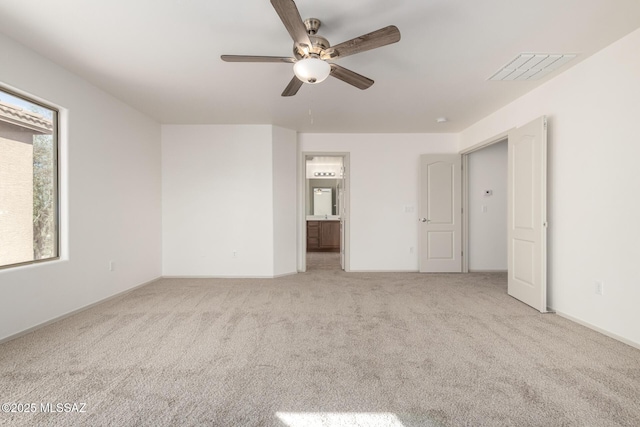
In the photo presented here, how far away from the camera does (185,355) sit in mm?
2133

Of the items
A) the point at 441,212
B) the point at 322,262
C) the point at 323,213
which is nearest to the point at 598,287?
the point at 441,212

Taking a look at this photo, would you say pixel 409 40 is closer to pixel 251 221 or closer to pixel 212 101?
pixel 212 101

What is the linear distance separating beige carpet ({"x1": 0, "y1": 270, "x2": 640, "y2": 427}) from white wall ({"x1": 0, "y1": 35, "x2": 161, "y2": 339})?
31cm

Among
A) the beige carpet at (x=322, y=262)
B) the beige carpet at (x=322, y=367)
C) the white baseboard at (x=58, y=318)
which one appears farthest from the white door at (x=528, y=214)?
the white baseboard at (x=58, y=318)

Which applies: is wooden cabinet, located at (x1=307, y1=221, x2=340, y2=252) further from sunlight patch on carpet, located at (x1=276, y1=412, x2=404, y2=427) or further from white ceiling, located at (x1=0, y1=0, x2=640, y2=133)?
sunlight patch on carpet, located at (x1=276, y1=412, x2=404, y2=427)

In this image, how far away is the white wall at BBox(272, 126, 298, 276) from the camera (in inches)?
189

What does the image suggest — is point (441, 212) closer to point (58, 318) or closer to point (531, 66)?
point (531, 66)

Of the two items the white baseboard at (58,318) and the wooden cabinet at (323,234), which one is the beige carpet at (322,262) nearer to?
the wooden cabinet at (323,234)

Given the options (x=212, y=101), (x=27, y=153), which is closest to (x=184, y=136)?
(x=212, y=101)

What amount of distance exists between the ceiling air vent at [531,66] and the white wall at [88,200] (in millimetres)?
4433

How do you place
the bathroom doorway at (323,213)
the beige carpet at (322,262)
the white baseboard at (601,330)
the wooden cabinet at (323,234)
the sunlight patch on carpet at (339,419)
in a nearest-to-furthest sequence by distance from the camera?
the sunlight patch on carpet at (339,419)
the white baseboard at (601,330)
the beige carpet at (322,262)
the bathroom doorway at (323,213)
the wooden cabinet at (323,234)

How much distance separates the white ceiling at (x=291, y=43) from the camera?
200cm

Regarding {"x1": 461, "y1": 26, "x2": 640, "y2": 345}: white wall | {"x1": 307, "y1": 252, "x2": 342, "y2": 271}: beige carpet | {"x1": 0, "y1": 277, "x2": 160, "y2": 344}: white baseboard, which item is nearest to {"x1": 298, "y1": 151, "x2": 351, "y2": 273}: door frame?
{"x1": 307, "y1": 252, "x2": 342, "y2": 271}: beige carpet

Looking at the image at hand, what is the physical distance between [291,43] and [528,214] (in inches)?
125
